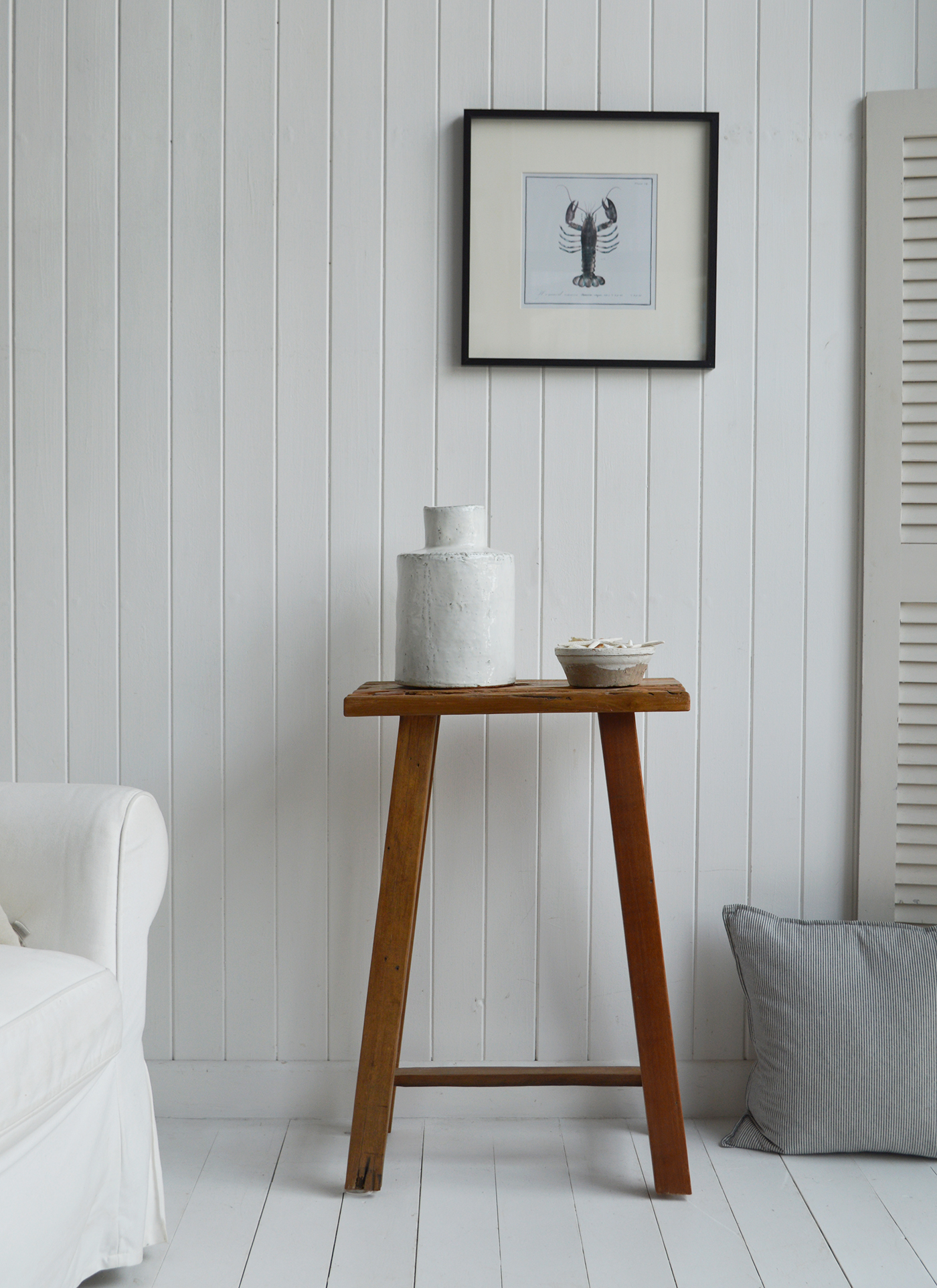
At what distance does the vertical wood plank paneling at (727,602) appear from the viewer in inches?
68.2

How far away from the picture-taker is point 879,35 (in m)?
1.71

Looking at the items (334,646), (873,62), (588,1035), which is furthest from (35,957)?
(873,62)

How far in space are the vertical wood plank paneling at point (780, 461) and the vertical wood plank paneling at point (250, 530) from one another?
2.84 feet

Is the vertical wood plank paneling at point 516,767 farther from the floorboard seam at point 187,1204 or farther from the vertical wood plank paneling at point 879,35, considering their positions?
the vertical wood plank paneling at point 879,35

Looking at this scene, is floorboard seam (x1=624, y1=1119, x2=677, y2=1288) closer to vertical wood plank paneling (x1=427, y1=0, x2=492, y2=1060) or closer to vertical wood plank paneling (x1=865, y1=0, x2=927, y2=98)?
vertical wood plank paneling (x1=427, y1=0, x2=492, y2=1060)

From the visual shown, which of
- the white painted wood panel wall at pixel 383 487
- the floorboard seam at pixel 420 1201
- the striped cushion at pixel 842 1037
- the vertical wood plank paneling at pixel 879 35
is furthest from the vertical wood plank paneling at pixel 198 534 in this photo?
the vertical wood plank paneling at pixel 879 35

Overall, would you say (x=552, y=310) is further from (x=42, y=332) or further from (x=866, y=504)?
(x=42, y=332)

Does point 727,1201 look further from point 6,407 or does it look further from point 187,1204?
point 6,407

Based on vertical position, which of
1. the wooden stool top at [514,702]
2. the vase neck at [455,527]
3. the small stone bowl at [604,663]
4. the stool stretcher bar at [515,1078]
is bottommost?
the stool stretcher bar at [515,1078]

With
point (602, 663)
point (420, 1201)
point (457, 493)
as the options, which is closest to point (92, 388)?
point (457, 493)

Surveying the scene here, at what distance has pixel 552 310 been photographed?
5.65 ft

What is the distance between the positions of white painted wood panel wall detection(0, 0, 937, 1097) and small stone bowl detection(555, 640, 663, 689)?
26cm

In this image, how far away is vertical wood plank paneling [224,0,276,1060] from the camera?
1.70 metres

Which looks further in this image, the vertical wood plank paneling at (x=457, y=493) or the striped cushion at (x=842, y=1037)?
the vertical wood plank paneling at (x=457, y=493)
